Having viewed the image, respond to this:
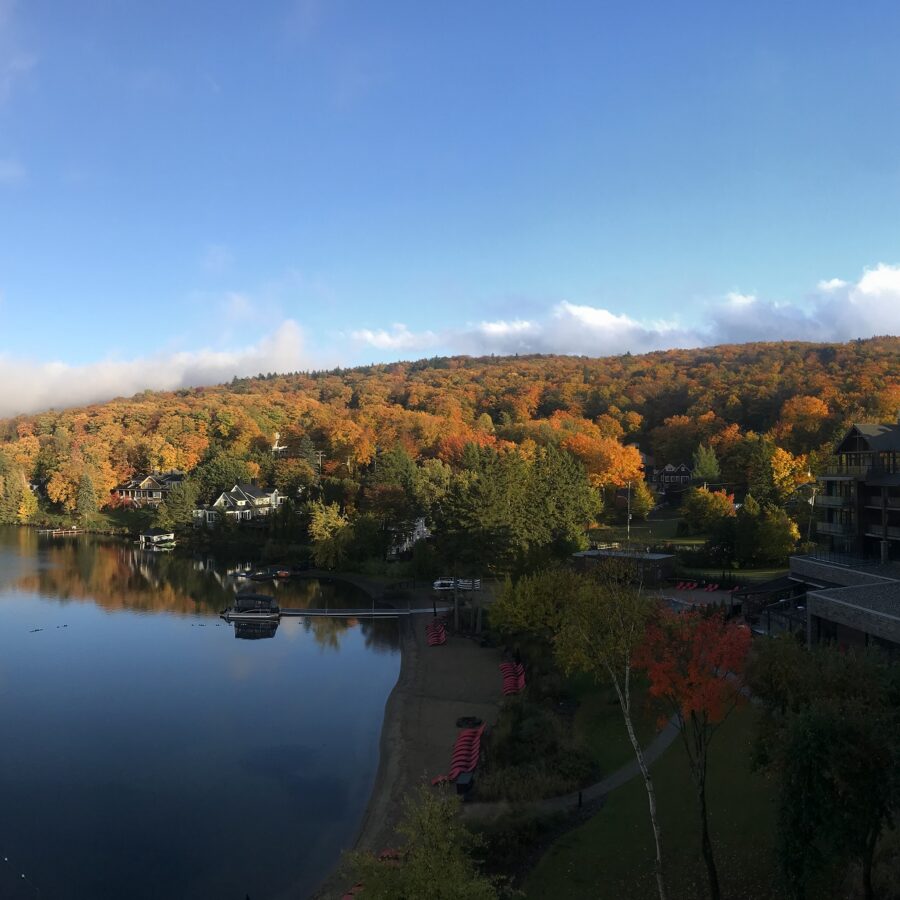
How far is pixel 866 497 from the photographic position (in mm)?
31594

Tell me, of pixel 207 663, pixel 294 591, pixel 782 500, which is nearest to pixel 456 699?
pixel 207 663

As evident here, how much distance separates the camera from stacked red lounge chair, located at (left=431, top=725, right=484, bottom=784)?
2098 centimetres

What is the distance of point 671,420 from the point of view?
87.2 meters

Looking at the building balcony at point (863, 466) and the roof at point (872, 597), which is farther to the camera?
the building balcony at point (863, 466)

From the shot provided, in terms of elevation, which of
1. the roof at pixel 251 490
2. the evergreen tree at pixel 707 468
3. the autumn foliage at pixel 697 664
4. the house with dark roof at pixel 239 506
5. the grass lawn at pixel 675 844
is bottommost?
the grass lawn at pixel 675 844

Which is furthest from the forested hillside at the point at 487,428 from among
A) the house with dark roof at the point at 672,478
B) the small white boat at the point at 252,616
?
the small white boat at the point at 252,616

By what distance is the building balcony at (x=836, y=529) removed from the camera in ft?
105

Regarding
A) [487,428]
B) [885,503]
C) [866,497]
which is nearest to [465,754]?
[885,503]

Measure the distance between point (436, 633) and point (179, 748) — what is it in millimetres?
15234

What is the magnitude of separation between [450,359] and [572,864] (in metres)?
182

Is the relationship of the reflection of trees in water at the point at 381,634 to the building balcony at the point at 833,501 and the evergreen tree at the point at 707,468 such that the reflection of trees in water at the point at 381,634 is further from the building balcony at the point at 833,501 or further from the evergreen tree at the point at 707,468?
the evergreen tree at the point at 707,468

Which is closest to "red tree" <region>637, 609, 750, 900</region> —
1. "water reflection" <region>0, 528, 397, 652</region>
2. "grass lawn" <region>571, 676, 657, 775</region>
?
"grass lawn" <region>571, 676, 657, 775</region>

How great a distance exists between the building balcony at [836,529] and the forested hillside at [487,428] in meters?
18.6

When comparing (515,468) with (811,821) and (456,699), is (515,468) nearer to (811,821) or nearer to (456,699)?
(456,699)
